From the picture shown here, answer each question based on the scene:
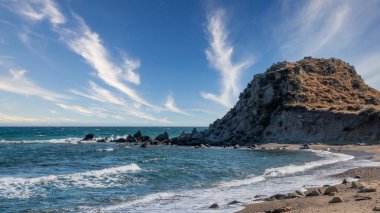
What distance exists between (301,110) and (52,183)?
6445 centimetres

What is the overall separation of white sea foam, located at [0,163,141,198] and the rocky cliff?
5267cm

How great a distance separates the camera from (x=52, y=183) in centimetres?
2842

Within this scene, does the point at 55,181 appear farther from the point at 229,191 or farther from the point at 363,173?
the point at 363,173

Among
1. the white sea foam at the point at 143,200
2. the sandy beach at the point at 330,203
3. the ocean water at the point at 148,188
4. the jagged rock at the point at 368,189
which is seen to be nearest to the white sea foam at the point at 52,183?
the ocean water at the point at 148,188

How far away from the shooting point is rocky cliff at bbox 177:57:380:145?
74938 mm

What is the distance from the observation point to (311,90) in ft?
313

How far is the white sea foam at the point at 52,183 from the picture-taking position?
25000mm

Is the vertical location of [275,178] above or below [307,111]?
below

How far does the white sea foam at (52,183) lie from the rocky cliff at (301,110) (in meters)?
52.7

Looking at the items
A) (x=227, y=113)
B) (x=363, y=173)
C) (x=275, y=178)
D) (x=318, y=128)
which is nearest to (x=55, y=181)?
(x=275, y=178)

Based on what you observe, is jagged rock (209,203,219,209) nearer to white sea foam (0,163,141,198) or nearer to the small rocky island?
white sea foam (0,163,141,198)

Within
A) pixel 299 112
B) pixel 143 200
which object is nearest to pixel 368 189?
pixel 143 200

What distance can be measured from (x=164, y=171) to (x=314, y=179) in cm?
1329

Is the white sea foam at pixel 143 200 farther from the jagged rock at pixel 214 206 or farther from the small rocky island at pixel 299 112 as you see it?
→ the small rocky island at pixel 299 112
